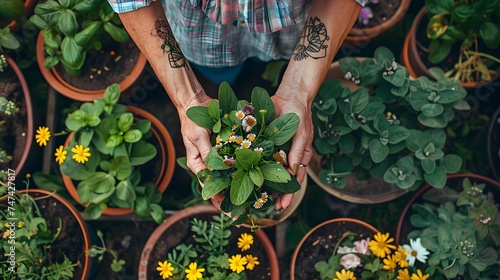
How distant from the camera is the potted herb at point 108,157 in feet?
5.04

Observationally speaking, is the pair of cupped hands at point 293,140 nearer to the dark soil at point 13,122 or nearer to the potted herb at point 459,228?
the potted herb at point 459,228

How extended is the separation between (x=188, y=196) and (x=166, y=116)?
37cm

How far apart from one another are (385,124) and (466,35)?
590mm

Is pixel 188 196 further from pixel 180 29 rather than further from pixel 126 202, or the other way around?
pixel 180 29

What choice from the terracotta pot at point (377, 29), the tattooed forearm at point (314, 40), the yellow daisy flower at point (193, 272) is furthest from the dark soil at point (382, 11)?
the yellow daisy flower at point (193, 272)

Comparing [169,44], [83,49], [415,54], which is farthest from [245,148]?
[415,54]

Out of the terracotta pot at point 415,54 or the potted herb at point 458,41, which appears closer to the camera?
the potted herb at point 458,41

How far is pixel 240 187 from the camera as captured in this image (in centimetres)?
111

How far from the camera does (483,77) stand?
1.85 metres

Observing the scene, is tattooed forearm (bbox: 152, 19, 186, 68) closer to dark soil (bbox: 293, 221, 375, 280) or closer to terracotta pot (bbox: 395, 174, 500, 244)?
dark soil (bbox: 293, 221, 375, 280)

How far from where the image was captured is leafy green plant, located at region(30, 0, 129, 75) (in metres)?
1.56

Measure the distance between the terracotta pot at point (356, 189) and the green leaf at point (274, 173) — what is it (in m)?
0.69

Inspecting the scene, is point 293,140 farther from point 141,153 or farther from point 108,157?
point 108,157

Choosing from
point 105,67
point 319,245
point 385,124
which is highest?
point 105,67
